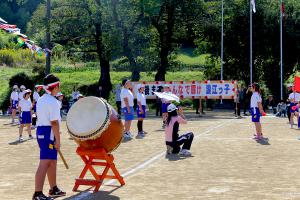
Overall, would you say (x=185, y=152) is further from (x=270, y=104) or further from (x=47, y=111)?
(x=270, y=104)

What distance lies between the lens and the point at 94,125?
29.9 feet

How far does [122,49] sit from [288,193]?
29.1 metres

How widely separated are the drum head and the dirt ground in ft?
3.13

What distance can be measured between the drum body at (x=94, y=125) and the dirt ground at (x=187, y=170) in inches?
30.7

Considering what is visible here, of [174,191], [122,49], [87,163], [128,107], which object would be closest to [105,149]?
[87,163]

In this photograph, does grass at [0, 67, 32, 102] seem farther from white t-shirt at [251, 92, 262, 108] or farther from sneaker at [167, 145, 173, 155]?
sneaker at [167, 145, 173, 155]

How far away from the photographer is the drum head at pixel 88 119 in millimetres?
9070

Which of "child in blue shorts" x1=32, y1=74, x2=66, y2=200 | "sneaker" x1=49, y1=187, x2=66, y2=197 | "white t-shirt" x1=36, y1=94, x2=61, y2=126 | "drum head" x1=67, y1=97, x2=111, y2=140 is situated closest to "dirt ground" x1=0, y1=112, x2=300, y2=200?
"sneaker" x1=49, y1=187, x2=66, y2=197

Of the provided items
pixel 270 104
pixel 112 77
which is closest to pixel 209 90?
pixel 270 104

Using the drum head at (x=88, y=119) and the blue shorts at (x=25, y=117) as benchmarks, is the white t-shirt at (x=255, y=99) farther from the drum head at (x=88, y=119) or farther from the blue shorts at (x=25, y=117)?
A: the drum head at (x=88, y=119)

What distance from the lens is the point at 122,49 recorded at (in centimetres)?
3709

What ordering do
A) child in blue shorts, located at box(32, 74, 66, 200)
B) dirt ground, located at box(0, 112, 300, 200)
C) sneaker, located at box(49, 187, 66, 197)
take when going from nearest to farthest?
child in blue shorts, located at box(32, 74, 66, 200)
sneaker, located at box(49, 187, 66, 197)
dirt ground, located at box(0, 112, 300, 200)

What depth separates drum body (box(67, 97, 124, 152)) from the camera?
909 centimetres

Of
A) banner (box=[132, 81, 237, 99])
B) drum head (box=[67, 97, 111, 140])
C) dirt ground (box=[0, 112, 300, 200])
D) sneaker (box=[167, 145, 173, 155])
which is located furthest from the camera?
banner (box=[132, 81, 237, 99])
